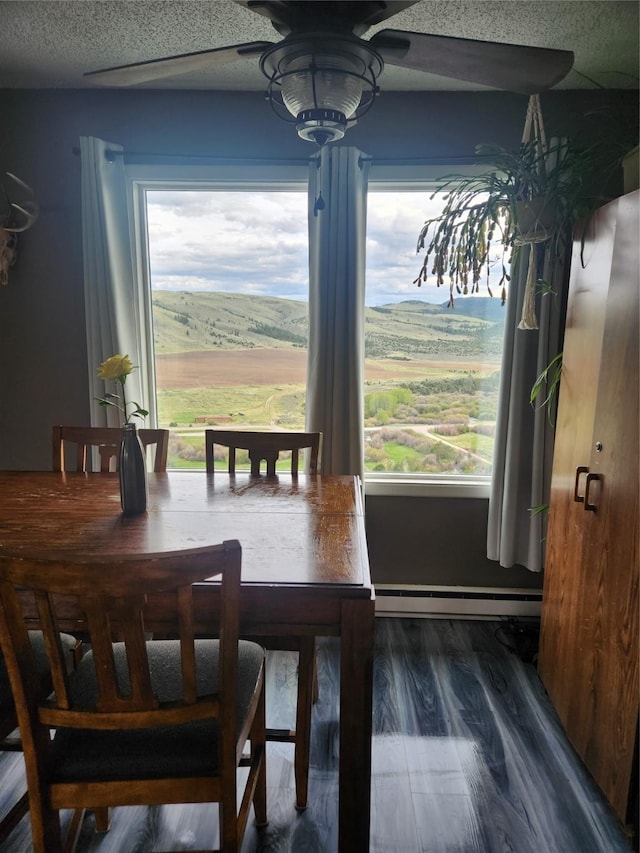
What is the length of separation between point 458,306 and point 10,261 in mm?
2349

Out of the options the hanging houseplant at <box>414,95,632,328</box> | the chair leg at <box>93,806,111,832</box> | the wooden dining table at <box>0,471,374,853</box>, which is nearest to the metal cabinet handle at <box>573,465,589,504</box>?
the hanging houseplant at <box>414,95,632,328</box>

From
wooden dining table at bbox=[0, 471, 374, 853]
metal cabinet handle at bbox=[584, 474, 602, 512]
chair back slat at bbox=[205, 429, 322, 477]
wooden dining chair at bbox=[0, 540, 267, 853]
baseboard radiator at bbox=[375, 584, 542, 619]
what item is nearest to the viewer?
wooden dining chair at bbox=[0, 540, 267, 853]

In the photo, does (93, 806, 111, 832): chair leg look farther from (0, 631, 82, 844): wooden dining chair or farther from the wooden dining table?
the wooden dining table

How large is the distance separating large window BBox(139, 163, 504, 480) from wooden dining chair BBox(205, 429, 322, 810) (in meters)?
0.78

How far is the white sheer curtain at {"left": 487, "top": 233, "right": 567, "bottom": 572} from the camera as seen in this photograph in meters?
2.56

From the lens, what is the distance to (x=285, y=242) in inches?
114

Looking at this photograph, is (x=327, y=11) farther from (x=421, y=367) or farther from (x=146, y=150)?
(x=421, y=367)

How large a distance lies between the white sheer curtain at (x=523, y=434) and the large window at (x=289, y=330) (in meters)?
0.26

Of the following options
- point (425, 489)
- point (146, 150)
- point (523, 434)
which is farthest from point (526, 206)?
point (146, 150)

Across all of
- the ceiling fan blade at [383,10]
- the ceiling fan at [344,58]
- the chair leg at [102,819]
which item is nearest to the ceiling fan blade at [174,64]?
the ceiling fan at [344,58]

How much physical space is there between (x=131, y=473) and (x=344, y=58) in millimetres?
1274

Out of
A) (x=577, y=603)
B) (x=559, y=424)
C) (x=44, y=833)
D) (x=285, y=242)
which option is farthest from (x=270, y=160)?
(x=44, y=833)

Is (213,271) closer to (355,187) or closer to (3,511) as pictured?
(355,187)

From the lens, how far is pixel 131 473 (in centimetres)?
167
